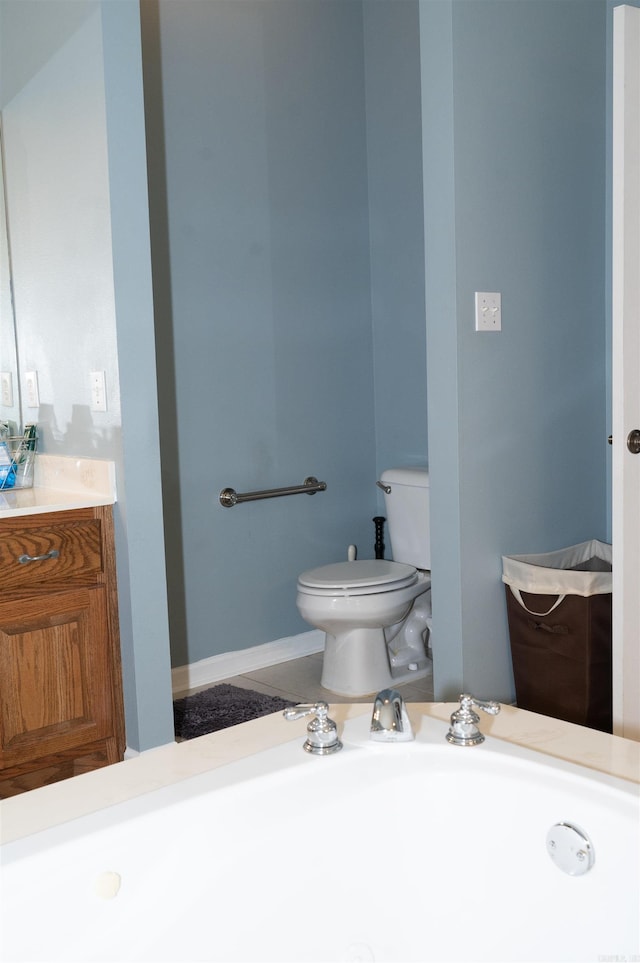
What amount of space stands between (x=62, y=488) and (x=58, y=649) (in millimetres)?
539

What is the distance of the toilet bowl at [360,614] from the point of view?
308 cm

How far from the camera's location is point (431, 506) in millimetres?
2607

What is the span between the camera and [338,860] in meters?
1.34

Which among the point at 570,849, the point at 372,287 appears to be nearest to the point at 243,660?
the point at 372,287

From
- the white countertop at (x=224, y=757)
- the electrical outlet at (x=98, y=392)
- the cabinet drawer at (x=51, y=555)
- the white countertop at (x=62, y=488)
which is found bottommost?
the white countertop at (x=224, y=757)

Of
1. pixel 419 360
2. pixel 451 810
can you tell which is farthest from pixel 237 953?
pixel 419 360

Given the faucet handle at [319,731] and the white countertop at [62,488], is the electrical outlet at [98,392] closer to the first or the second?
the white countertop at [62,488]

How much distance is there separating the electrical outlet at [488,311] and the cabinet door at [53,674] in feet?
4.19

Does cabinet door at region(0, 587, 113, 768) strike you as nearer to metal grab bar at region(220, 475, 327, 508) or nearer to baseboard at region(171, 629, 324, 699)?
baseboard at region(171, 629, 324, 699)

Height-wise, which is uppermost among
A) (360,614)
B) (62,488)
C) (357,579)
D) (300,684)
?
(62,488)

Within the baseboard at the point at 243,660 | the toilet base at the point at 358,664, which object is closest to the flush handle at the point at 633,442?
the toilet base at the point at 358,664

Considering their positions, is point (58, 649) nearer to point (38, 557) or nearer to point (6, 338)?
point (38, 557)

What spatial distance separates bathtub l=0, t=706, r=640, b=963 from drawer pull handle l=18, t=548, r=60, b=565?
1.02m

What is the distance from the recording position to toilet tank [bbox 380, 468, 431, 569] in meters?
3.31
